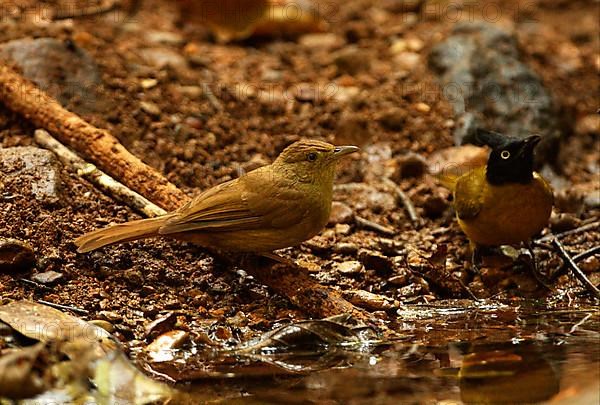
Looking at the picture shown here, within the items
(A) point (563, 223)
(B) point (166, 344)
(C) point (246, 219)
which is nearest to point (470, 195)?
(A) point (563, 223)

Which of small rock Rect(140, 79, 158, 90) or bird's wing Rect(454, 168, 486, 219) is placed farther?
small rock Rect(140, 79, 158, 90)

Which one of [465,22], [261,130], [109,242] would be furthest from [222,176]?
[465,22]

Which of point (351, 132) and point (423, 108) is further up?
point (423, 108)

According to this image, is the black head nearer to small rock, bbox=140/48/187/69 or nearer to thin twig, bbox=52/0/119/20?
small rock, bbox=140/48/187/69

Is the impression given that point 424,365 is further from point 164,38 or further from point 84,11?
point 164,38

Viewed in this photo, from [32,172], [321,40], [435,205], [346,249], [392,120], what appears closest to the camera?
[32,172]

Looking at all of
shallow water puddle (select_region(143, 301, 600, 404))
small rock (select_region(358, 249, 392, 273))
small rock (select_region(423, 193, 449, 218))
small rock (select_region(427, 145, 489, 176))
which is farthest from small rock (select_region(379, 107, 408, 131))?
shallow water puddle (select_region(143, 301, 600, 404))

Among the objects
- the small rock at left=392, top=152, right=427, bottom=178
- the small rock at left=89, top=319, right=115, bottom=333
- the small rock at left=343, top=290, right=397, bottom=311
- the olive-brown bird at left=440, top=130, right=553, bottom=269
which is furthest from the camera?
the small rock at left=392, top=152, right=427, bottom=178

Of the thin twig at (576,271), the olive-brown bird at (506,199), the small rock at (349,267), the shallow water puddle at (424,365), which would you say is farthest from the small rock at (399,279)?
the thin twig at (576,271)
